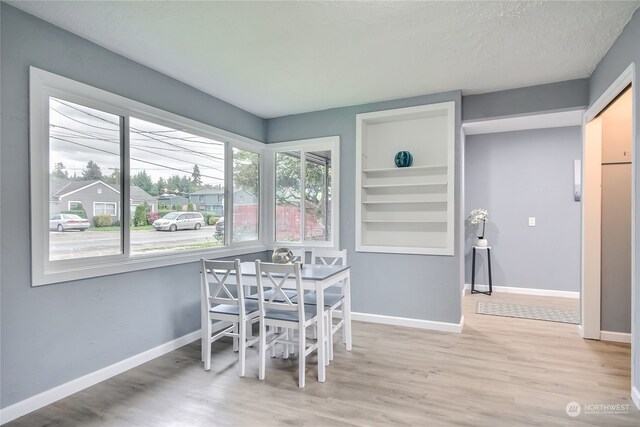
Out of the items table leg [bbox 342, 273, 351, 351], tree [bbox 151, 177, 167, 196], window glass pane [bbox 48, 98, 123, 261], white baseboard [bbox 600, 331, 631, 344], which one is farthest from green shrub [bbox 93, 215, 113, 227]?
white baseboard [bbox 600, 331, 631, 344]

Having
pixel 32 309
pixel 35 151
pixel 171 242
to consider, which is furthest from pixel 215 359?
pixel 35 151

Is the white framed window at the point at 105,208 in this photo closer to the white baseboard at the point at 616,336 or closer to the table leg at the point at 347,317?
the table leg at the point at 347,317

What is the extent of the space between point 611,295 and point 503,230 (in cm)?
228

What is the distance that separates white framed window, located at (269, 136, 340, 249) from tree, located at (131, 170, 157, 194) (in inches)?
74.6

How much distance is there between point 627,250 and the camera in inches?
137

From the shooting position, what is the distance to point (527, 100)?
3.72 meters

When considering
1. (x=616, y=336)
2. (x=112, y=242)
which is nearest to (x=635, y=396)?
(x=616, y=336)

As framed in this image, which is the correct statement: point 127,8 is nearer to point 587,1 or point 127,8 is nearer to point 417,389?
point 587,1

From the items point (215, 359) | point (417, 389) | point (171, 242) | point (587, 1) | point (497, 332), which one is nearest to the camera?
point (587, 1)

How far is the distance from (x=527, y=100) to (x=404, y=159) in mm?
1413

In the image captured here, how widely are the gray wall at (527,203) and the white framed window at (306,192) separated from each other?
279 centimetres

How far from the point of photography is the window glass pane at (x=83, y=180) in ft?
8.23

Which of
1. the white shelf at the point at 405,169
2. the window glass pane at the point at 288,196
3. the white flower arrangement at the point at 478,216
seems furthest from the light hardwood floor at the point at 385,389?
the white flower arrangement at the point at 478,216

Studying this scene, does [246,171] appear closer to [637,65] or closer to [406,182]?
[406,182]
